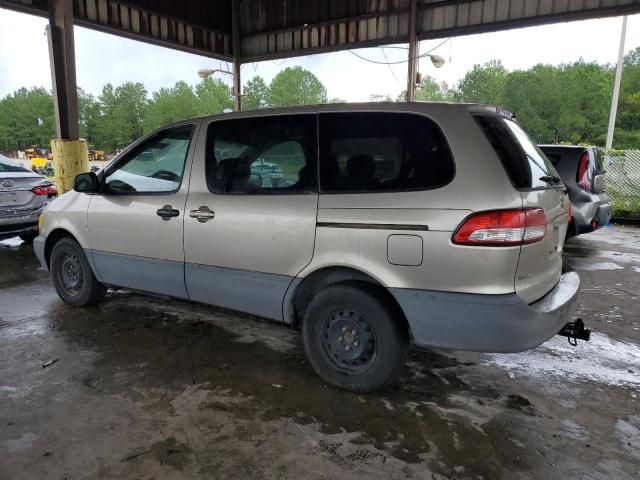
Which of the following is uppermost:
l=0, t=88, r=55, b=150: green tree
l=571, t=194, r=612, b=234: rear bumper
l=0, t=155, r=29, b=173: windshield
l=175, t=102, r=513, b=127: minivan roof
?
l=0, t=88, r=55, b=150: green tree

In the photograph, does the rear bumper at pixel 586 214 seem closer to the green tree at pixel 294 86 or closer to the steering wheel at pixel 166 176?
the steering wheel at pixel 166 176

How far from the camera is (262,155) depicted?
318 centimetres

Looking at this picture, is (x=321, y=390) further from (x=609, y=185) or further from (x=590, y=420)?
(x=609, y=185)

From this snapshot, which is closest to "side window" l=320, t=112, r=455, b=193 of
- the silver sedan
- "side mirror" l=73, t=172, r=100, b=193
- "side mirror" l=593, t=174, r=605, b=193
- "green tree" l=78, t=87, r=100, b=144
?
"side mirror" l=73, t=172, r=100, b=193

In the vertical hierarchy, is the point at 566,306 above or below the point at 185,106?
below

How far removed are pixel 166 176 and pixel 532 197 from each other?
271 centimetres

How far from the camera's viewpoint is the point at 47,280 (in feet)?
18.1

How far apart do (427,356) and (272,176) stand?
1844 mm

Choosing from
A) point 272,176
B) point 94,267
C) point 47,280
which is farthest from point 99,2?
point 272,176

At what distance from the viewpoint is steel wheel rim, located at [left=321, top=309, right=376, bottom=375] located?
282 centimetres

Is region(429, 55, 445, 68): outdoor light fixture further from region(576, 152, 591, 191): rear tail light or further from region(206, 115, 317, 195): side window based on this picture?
region(206, 115, 317, 195): side window

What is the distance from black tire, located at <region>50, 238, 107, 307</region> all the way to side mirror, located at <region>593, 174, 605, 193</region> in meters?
7.09

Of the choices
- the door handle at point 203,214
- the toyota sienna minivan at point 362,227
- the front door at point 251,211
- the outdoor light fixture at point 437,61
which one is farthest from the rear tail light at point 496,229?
the outdoor light fixture at point 437,61

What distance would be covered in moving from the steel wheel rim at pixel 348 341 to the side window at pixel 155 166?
1659 millimetres
